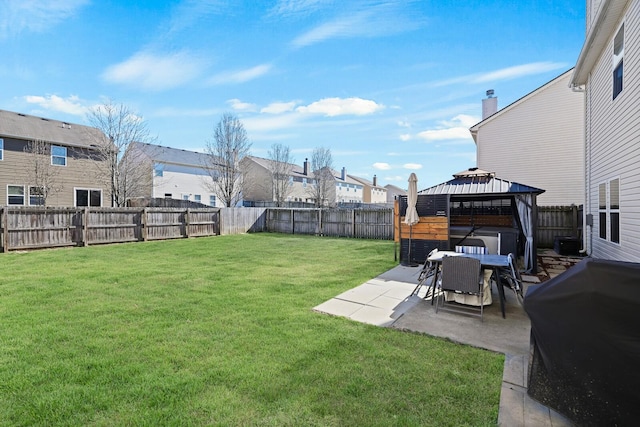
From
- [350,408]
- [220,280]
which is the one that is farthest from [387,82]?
[350,408]

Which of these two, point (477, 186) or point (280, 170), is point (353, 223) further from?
point (280, 170)

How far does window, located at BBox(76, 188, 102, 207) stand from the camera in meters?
17.9

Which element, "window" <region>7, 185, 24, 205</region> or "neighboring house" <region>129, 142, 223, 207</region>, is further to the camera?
"neighboring house" <region>129, 142, 223, 207</region>

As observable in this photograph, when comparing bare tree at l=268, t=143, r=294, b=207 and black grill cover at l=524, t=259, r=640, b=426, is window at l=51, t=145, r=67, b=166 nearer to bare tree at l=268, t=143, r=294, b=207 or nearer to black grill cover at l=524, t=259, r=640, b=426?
bare tree at l=268, t=143, r=294, b=207

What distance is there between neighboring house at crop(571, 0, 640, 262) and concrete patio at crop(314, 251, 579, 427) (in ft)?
7.11

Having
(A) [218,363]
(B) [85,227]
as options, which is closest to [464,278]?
(A) [218,363]

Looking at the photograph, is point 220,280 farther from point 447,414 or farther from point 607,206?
point 607,206

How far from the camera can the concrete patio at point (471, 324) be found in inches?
93.2

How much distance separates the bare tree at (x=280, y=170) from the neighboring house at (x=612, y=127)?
25209 mm

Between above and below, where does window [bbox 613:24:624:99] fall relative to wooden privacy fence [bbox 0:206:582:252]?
above

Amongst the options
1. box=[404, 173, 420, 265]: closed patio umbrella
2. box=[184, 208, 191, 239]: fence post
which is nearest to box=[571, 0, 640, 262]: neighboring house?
box=[404, 173, 420, 265]: closed patio umbrella

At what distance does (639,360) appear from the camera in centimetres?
174

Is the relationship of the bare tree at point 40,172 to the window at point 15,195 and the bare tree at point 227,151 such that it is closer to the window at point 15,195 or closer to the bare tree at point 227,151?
the window at point 15,195

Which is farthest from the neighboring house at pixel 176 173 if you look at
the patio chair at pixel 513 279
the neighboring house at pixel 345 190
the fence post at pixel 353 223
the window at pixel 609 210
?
the window at pixel 609 210
